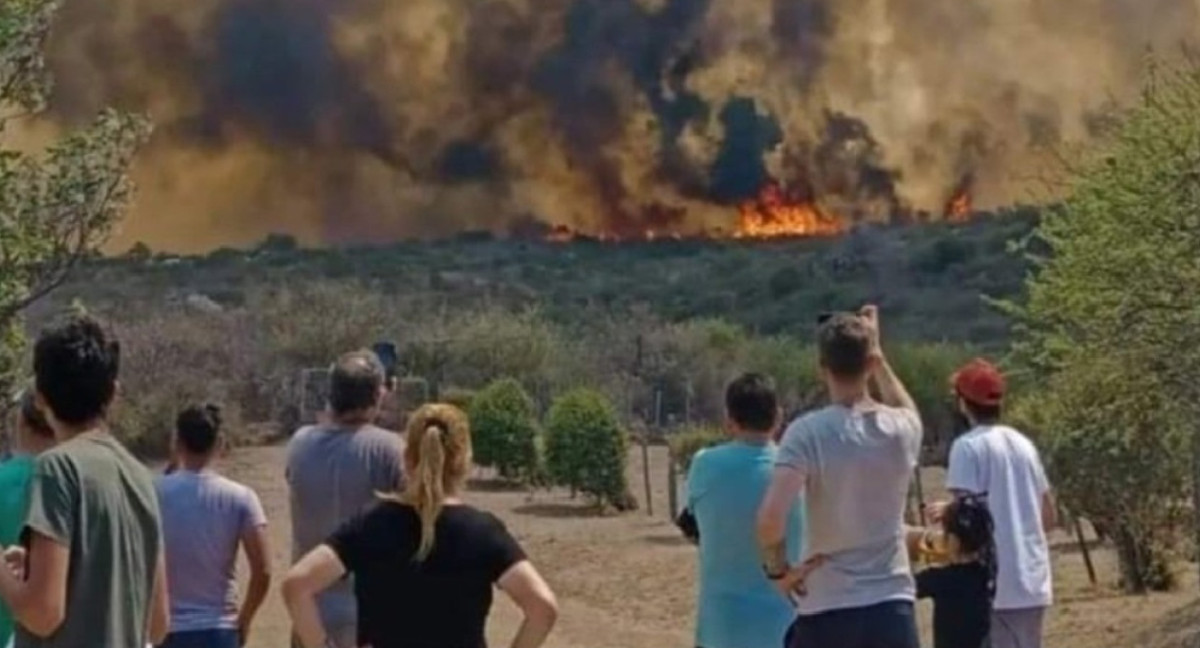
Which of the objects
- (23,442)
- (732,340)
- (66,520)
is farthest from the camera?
(732,340)

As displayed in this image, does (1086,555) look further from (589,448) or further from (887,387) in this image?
(887,387)

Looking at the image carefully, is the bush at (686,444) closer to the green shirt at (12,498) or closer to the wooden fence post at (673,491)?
the wooden fence post at (673,491)

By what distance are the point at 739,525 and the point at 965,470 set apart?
3.11ft

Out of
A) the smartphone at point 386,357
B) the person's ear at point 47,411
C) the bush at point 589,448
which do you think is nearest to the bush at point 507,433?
the bush at point 589,448

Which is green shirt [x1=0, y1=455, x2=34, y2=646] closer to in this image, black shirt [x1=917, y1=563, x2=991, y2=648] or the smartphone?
the smartphone

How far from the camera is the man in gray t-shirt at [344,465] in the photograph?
7.70 m

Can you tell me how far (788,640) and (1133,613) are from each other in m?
12.0

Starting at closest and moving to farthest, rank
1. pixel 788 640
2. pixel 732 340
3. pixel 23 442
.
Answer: pixel 23 442
pixel 788 640
pixel 732 340

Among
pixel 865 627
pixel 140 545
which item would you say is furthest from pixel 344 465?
pixel 140 545

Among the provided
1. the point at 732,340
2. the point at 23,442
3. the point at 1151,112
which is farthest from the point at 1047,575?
the point at 732,340

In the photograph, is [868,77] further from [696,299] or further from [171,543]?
[171,543]

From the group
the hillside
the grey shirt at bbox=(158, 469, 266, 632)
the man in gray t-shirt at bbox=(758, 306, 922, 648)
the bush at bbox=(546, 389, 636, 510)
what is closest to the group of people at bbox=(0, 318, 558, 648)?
the man in gray t-shirt at bbox=(758, 306, 922, 648)

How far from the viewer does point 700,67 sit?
64.6 meters

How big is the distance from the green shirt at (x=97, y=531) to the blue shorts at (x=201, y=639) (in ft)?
7.82
